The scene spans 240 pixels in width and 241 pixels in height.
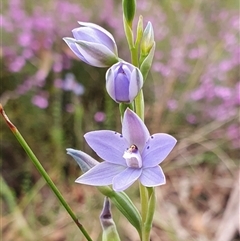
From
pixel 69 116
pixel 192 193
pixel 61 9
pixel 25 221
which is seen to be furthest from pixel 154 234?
pixel 61 9

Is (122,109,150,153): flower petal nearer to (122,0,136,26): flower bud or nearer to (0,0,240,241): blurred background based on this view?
(122,0,136,26): flower bud

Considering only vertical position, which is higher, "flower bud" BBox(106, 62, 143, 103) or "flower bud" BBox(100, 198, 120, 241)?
"flower bud" BBox(106, 62, 143, 103)

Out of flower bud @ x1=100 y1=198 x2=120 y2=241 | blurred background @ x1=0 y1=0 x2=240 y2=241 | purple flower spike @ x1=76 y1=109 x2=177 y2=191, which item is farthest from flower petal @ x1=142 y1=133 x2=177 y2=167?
blurred background @ x1=0 y1=0 x2=240 y2=241

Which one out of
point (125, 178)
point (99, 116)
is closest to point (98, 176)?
point (125, 178)

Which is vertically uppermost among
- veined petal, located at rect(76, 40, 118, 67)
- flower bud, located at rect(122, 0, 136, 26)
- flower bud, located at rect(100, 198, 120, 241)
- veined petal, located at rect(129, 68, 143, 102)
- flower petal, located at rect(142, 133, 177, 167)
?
flower bud, located at rect(122, 0, 136, 26)

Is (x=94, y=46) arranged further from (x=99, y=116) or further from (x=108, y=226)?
(x=99, y=116)

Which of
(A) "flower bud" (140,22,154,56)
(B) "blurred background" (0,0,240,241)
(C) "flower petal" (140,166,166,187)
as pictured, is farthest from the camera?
(B) "blurred background" (0,0,240,241)

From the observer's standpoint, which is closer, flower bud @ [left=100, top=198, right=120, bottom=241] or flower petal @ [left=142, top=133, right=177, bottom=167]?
flower petal @ [left=142, top=133, right=177, bottom=167]

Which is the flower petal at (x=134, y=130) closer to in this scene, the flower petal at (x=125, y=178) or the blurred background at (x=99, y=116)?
the flower petal at (x=125, y=178)
